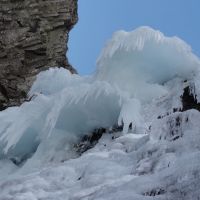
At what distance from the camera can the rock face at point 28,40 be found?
18.0m

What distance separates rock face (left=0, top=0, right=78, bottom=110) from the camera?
58.9 feet

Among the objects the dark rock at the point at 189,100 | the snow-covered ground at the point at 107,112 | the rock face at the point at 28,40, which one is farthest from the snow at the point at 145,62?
the rock face at the point at 28,40

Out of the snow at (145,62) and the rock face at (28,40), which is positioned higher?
the rock face at (28,40)

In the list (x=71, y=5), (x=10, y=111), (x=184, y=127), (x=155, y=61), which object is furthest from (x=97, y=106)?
(x=71, y=5)

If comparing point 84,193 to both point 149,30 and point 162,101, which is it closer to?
point 162,101

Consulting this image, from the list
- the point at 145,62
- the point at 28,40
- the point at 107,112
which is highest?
the point at 28,40

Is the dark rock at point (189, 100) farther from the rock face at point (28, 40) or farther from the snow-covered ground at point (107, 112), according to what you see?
the rock face at point (28, 40)

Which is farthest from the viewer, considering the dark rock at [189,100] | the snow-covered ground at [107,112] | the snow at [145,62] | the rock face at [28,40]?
the rock face at [28,40]

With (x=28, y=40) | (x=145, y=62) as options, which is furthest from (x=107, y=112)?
(x=28, y=40)

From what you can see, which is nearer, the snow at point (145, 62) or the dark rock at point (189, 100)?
the dark rock at point (189, 100)

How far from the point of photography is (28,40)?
18734 millimetres

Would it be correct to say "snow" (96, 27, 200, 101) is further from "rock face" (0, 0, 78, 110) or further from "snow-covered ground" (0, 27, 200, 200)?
"rock face" (0, 0, 78, 110)

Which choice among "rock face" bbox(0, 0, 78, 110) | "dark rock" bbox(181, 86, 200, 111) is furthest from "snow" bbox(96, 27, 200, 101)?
"rock face" bbox(0, 0, 78, 110)

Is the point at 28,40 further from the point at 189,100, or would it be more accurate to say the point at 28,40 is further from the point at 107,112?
the point at 189,100
